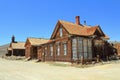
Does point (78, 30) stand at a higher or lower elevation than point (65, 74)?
higher

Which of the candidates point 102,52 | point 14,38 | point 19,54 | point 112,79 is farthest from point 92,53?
point 14,38

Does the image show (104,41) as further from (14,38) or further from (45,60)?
(14,38)

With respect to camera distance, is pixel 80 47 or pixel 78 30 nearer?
pixel 80 47

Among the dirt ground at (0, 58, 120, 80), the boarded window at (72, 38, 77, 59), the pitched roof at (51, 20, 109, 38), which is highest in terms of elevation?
the pitched roof at (51, 20, 109, 38)

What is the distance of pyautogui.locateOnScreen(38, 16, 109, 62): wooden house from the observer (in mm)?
31656

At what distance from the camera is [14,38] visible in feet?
259

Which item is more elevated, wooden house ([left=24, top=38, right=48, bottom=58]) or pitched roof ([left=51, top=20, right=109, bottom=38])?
pitched roof ([left=51, top=20, right=109, bottom=38])

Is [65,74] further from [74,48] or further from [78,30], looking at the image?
[78,30]

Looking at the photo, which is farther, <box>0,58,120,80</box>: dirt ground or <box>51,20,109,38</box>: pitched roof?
<box>51,20,109,38</box>: pitched roof

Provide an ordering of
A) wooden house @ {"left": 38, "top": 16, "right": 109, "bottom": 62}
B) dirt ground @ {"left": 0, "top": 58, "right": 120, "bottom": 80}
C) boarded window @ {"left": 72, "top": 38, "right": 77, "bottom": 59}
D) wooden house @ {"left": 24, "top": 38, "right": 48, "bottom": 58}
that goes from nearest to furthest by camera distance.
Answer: dirt ground @ {"left": 0, "top": 58, "right": 120, "bottom": 80} → boarded window @ {"left": 72, "top": 38, "right": 77, "bottom": 59} → wooden house @ {"left": 38, "top": 16, "right": 109, "bottom": 62} → wooden house @ {"left": 24, "top": 38, "right": 48, "bottom": 58}

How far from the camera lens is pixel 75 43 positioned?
31562mm

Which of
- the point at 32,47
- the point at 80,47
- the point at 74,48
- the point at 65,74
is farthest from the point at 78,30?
the point at 32,47

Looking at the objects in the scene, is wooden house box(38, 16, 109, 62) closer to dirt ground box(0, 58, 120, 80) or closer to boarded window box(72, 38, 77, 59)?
boarded window box(72, 38, 77, 59)

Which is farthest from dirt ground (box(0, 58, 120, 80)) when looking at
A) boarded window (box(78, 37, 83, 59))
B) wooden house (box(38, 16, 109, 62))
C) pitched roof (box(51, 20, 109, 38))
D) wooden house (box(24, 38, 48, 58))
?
wooden house (box(24, 38, 48, 58))
